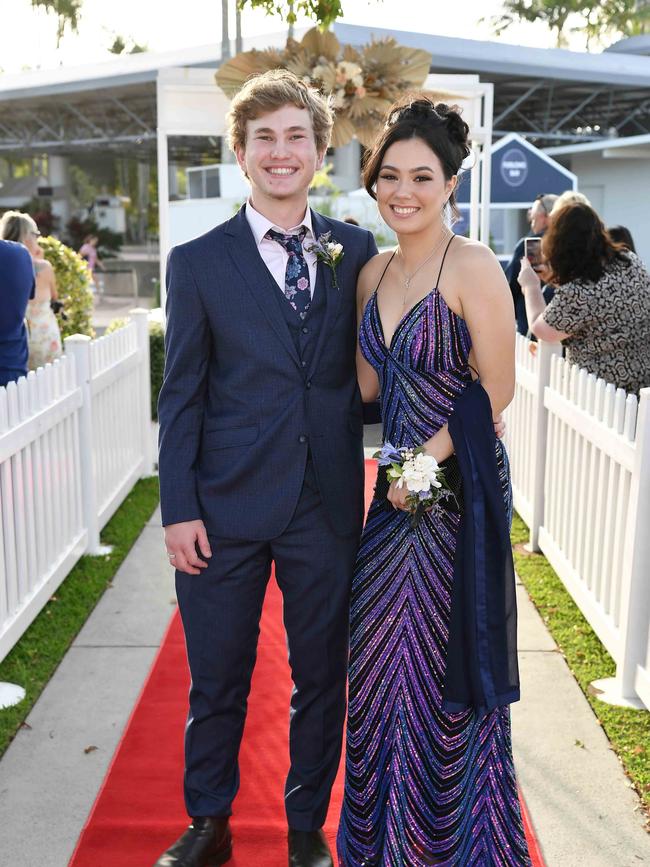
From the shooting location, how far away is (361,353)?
2.64 meters

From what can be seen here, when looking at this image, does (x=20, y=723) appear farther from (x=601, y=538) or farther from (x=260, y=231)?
(x=601, y=538)

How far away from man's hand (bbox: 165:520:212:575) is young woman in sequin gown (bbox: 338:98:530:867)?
1.48ft

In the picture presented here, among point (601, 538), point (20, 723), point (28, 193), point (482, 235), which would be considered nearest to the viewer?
point (20, 723)

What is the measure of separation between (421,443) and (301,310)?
18.9 inches

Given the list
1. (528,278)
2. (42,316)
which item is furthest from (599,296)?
(42,316)

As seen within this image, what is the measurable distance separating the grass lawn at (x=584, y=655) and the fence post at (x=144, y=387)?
296 centimetres

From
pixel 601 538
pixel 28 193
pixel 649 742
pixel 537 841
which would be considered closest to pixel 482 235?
pixel 601 538

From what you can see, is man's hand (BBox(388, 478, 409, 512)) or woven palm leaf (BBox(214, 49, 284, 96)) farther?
woven palm leaf (BBox(214, 49, 284, 96))

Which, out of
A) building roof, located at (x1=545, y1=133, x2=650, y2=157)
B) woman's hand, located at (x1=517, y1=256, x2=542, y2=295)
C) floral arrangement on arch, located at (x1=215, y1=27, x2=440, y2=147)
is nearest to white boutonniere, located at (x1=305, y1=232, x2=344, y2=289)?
woman's hand, located at (x1=517, y1=256, x2=542, y2=295)

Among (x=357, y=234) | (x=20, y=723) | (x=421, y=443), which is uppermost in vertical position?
(x=357, y=234)

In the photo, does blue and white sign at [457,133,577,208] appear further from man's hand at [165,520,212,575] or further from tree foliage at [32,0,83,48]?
tree foliage at [32,0,83,48]

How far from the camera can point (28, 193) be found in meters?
49.0

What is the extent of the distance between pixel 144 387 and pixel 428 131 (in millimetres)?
5223

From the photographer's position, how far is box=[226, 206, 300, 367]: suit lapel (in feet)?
8.25
